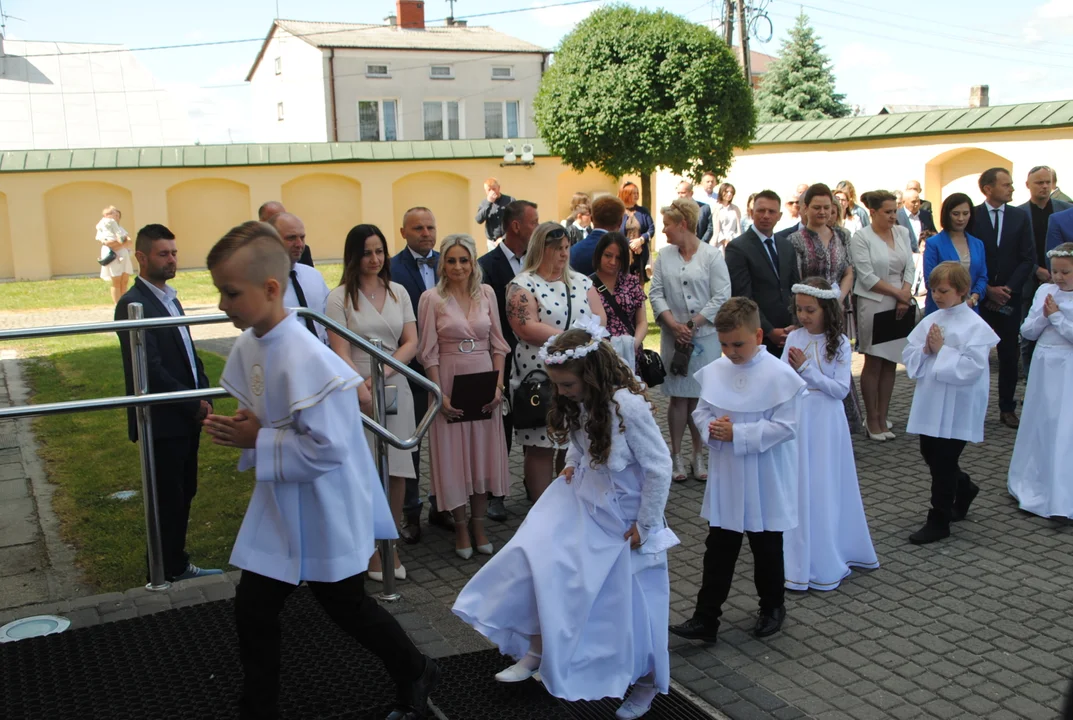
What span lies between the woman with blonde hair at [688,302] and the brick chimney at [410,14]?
144 ft

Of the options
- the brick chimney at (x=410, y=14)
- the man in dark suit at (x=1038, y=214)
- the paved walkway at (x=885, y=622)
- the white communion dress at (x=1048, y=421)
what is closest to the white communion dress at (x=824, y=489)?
the paved walkway at (x=885, y=622)

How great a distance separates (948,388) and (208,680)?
4395mm

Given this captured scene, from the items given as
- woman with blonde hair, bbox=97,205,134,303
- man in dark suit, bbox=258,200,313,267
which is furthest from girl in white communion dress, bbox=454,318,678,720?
woman with blonde hair, bbox=97,205,134,303

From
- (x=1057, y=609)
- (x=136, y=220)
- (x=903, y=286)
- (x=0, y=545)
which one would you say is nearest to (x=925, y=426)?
(x=1057, y=609)

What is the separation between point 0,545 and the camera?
609 centimetres

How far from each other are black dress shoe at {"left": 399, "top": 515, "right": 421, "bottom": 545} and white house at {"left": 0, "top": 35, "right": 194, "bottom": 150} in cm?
3481

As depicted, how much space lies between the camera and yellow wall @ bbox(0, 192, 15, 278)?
26125mm

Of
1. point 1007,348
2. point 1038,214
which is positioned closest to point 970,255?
point 1007,348

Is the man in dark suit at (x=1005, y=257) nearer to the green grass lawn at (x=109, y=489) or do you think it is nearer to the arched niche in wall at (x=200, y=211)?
the green grass lawn at (x=109, y=489)

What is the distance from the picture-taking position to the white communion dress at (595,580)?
3.80 m

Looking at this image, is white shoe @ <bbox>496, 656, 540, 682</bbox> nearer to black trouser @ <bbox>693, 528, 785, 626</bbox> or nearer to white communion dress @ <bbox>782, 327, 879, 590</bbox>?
black trouser @ <bbox>693, 528, 785, 626</bbox>

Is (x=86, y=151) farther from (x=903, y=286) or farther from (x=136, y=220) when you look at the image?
(x=903, y=286)

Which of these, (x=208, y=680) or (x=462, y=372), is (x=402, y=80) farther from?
(x=208, y=680)

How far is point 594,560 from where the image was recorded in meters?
3.84
